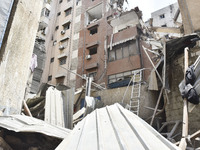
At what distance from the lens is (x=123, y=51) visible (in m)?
14.5

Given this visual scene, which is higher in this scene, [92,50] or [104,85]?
[92,50]

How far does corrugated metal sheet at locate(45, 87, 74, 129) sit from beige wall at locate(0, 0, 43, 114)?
3.07 feet

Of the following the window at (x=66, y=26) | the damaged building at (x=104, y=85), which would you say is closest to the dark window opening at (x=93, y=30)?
the damaged building at (x=104, y=85)

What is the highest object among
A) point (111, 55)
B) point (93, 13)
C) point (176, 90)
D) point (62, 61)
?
point (93, 13)

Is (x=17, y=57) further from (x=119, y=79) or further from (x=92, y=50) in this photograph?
(x=92, y=50)

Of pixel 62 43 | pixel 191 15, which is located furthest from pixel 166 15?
pixel 191 15

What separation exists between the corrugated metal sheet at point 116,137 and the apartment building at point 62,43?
15.5m

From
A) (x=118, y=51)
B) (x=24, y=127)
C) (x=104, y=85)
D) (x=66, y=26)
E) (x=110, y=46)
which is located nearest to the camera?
(x=24, y=127)

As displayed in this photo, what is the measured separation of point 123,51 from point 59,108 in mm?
11137

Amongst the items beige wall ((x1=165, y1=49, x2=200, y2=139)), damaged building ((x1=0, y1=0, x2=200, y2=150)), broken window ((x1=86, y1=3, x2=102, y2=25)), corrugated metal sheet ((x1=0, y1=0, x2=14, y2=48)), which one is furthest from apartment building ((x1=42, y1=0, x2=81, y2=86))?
corrugated metal sheet ((x1=0, y1=0, x2=14, y2=48))

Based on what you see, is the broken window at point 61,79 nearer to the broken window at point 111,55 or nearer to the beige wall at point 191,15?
the broken window at point 111,55

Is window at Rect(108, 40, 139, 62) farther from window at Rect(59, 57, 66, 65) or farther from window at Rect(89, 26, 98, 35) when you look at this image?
window at Rect(59, 57, 66, 65)

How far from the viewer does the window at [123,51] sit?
14.0 metres

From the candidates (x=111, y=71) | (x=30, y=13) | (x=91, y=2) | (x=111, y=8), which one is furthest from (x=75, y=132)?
(x=91, y=2)
